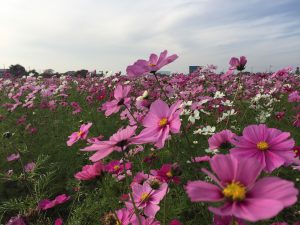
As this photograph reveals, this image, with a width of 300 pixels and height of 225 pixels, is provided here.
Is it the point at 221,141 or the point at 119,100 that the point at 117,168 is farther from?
the point at 221,141

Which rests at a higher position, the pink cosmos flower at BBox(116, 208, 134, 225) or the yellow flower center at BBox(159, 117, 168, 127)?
the yellow flower center at BBox(159, 117, 168, 127)

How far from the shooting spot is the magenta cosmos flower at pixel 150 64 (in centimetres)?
136

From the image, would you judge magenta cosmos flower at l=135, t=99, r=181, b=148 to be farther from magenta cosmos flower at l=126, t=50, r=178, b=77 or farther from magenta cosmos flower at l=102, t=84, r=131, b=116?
magenta cosmos flower at l=102, t=84, r=131, b=116

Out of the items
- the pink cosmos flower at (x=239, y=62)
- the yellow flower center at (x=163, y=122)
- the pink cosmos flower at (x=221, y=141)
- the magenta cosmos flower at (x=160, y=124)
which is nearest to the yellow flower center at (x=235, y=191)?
the magenta cosmos flower at (x=160, y=124)

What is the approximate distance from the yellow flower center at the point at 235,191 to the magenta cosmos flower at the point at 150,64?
0.72 m

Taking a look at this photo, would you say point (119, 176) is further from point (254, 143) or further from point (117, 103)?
point (254, 143)

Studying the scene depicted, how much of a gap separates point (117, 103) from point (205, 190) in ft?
3.11

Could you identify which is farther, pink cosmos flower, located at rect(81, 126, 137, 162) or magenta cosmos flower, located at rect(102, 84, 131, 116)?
magenta cosmos flower, located at rect(102, 84, 131, 116)

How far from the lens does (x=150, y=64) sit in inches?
55.1

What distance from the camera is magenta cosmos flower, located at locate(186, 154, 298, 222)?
0.57 metres

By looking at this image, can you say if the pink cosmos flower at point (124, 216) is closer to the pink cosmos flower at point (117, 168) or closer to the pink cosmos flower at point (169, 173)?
the pink cosmos flower at point (169, 173)

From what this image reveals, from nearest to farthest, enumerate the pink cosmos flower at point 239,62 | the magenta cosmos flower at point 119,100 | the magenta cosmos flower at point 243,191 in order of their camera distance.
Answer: the magenta cosmos flower at point 243,191 → the magenta cosmos flower at point 119,100 → the pink cosmos flower at point 239,62

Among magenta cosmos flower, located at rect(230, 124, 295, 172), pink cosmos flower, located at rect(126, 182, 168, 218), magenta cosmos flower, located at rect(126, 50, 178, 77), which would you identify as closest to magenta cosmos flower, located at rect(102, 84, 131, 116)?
magenta cosmos flower, located at rect(126, 50, 178, 77)

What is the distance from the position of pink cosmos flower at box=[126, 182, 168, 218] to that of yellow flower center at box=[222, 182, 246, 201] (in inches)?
22.3
